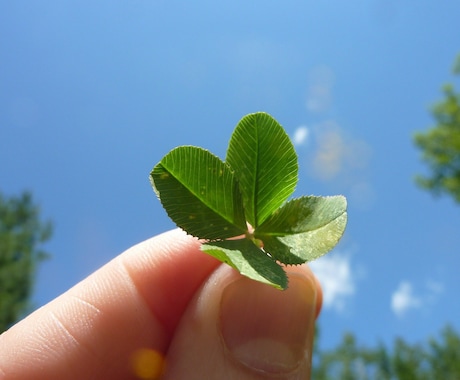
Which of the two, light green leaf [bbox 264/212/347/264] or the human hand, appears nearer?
light green leaf [bbox 264/212/347/264]

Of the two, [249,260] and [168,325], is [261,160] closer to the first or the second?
[249,260]

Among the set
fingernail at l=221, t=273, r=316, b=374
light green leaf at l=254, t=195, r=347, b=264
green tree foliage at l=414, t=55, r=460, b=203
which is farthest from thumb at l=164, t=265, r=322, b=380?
green tree foliage at l=414, t=55, r=460, b=203

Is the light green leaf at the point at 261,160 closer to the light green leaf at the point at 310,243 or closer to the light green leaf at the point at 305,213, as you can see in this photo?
the light green leaf at the point at 305,213

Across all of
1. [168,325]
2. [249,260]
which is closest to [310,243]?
[249,260]

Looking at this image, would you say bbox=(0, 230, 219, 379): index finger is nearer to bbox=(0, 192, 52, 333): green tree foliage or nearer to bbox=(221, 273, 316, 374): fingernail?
bbox=(221, 273, 316, 374): fingernail

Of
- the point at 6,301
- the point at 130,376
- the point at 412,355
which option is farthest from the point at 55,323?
the point at 412,355

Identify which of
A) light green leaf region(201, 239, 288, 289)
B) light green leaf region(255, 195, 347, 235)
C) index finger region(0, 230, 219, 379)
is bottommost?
index finger region(0, 230, 219, 379)
